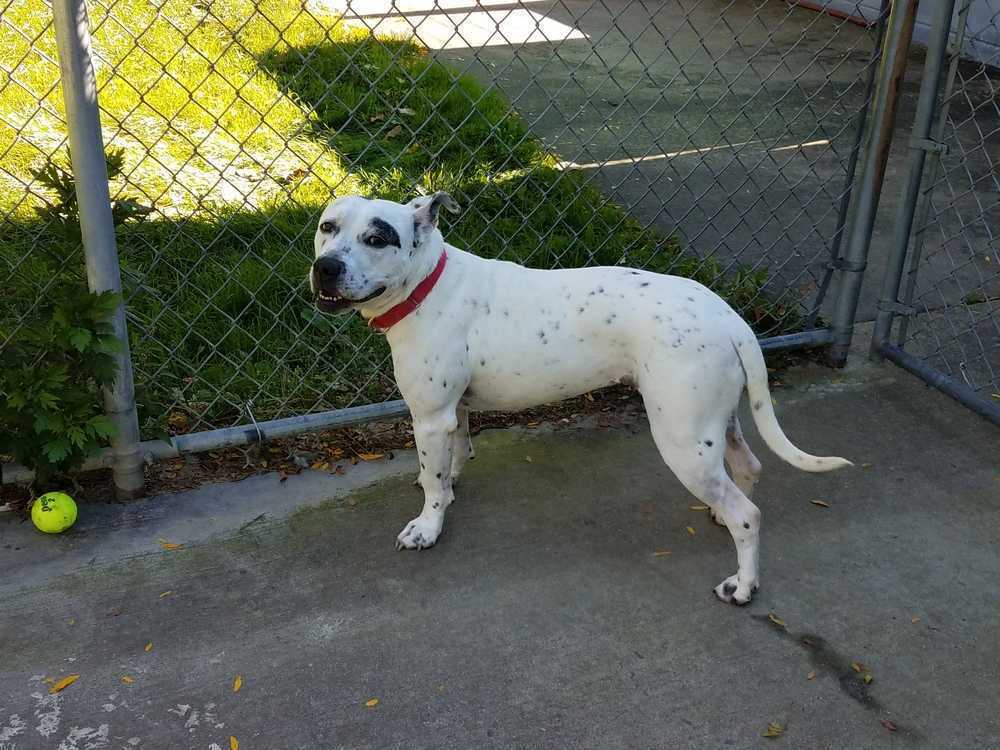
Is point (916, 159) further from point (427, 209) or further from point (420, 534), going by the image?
point (420, 534)

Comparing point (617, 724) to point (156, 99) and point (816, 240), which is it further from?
point (156, 99)

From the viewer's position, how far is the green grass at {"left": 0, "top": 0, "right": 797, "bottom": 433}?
13.5 feet

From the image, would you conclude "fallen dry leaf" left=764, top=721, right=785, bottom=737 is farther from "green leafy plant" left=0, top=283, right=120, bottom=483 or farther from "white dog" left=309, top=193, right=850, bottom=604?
"green leafy plant" left=0, top=283, right=120, bottom=483

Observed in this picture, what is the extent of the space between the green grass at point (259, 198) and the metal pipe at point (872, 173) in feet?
1.04

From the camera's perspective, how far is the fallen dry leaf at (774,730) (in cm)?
262

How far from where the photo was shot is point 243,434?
149 inches

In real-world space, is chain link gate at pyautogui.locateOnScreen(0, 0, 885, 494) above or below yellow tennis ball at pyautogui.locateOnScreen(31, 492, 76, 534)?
above

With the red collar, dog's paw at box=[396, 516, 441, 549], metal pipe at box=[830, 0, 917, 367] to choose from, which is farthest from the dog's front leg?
metal pipe at box=[830, 0, 917, 367]

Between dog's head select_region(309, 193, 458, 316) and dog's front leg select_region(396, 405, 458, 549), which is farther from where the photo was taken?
dog's front leg select_region(396, 405, 458, 549)

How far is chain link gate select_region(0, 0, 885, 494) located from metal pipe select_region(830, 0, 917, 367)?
0.10 m

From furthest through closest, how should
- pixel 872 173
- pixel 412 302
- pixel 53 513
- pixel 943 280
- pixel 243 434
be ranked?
pixel 943 280
pixel 872 173
pixel 243 434
pixel 53 513
pixel 412 302

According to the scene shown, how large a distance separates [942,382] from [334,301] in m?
2.79

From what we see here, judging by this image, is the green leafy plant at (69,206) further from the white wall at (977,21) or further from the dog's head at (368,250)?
the white wall at (977,21)


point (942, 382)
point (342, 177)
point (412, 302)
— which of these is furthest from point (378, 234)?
point (342, 177)
